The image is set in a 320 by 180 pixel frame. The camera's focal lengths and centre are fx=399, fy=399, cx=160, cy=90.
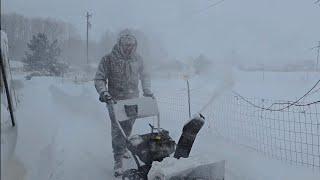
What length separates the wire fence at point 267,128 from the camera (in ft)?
20.7

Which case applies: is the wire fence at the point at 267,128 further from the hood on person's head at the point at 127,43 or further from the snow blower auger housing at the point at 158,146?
the hood on person's head at the point at 127,43

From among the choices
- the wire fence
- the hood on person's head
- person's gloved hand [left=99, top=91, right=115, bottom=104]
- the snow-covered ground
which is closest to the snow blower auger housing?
the snow-covered ground

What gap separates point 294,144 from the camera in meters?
6.83

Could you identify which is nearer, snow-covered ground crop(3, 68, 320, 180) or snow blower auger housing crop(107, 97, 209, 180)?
snow blower auger housing crop(107, 97, 209, 180)

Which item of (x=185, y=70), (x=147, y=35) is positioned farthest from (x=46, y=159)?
(x=185, y=70)

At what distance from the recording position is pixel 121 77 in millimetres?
5496

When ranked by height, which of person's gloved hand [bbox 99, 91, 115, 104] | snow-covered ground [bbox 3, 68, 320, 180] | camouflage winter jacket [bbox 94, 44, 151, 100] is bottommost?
snow-covered ground [bbox 3, 68, 320, 180]

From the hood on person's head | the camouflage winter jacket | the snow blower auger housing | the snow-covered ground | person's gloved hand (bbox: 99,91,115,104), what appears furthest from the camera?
the camouflage winter jacket

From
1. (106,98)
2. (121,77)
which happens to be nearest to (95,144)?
(121,77)

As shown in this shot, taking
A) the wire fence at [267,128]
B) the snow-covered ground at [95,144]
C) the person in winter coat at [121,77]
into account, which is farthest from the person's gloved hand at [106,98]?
the wire fence at [267,128]

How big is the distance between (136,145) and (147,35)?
4.05 metres

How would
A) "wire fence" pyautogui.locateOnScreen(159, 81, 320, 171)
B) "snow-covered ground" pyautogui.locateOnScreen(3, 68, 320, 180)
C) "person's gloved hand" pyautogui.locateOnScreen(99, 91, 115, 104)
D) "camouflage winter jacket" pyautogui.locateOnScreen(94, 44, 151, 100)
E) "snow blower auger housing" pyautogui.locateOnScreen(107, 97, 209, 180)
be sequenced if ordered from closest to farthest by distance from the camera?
"snow blower auger housing" pyautogui.locateOnScreen(107, 97, 209, 180) → "person's gloved hand" pyautogui.locateOnScreen(99, 91, 115, 104) → "snow-covered ground" pyautogui.locateOnScreen(3, 68, 320, 180) → "camouflage winter jacket" pyautogui.locateOnScreen(94, 44, 151, 100) → "wire fence" pyautogui.locateOnScreen(159, 81, 320, 171)

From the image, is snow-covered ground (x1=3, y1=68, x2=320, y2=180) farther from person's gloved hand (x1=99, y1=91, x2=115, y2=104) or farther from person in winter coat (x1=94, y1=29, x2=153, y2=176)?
person's gloved hand (x1=99, y1=91, x2=115, y2=104)

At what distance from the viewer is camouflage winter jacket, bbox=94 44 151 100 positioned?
17.8 ft
